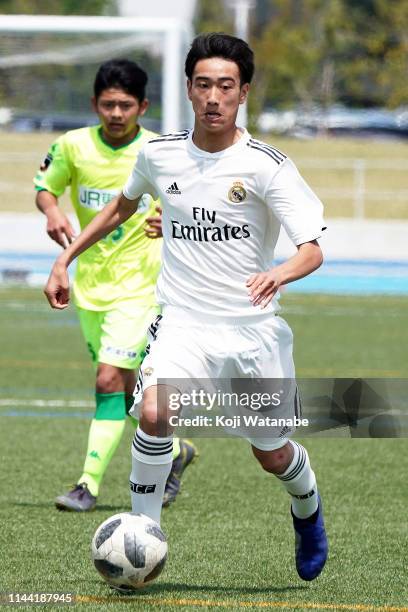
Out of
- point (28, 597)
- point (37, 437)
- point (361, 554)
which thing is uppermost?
point (28, 597)

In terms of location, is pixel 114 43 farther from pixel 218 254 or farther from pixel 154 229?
pixel 218 254

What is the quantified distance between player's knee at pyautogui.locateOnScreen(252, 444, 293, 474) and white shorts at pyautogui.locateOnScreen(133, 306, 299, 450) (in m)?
0.02

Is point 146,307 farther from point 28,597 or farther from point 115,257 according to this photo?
point 28,597

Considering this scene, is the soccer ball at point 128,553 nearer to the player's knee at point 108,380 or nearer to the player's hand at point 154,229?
the player's hand at point 154,229

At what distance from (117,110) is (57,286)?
205cm

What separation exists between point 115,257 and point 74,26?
35.8 ft

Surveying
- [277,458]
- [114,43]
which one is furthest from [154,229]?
[114,43]

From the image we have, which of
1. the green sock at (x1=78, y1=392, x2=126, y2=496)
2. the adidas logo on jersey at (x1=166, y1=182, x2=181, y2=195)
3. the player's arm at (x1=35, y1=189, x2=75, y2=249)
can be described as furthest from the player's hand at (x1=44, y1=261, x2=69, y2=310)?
the green sock at (x1=78, y1=392, x2=126, y2=496)

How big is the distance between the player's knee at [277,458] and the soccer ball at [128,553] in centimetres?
53

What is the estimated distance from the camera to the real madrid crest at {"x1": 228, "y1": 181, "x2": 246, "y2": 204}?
487 cm

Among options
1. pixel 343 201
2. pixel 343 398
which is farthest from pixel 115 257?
pixel 343 201

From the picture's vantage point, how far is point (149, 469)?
189 inches

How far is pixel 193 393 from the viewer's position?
482 centimetres

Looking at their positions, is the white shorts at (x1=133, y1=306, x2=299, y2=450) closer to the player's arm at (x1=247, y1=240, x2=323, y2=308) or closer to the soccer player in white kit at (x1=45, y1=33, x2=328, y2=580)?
the soccer player in white kit at (x1=45, y1=33, x2=328, y2=580)
